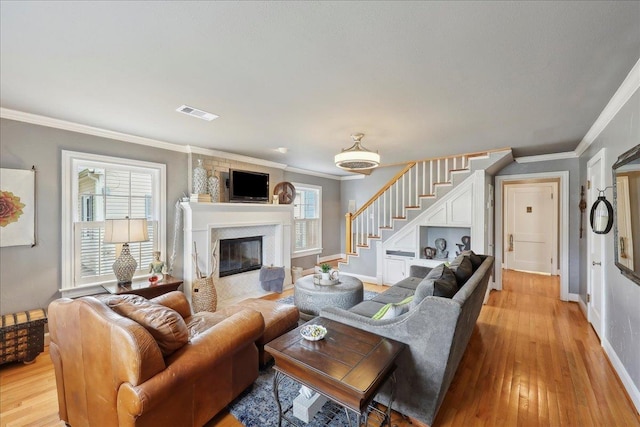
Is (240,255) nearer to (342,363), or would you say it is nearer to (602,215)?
(342,363)

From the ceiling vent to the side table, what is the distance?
198 centimetres

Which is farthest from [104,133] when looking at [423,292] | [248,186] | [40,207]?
[423,292]

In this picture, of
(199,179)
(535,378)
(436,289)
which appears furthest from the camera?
(199,179)

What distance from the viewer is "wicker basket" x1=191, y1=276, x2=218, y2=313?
369 cm

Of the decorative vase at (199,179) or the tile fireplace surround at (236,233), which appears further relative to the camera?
the decorative vase at (199,179)

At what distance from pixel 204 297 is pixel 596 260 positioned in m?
4.85

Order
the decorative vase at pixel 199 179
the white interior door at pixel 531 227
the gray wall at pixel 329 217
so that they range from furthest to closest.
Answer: the gray wall at pixel 329 217 < the white interior door at pixel 531 227 < the decorative vase at pixel 199 179

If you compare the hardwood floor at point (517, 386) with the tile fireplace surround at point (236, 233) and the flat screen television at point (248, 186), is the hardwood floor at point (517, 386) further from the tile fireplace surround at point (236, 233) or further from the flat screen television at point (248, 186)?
the flat screen television at point (248, 186)

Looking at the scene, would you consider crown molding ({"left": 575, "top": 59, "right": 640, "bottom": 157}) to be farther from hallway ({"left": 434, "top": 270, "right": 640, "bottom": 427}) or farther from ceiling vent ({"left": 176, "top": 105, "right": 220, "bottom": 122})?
ceiling vent ({"left": 176, "top": 105, "right": 220, "bottom": 122})

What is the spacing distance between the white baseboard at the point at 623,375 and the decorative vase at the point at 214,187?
487 centimetres

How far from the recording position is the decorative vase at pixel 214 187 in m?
4.28

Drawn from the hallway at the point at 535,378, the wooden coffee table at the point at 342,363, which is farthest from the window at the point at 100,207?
the hallway at the point at 535,378

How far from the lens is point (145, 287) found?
3.07 metres

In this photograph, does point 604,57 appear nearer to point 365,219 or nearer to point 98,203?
point 365,219
